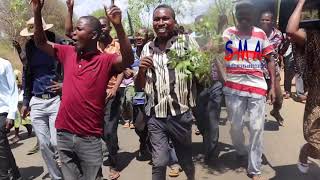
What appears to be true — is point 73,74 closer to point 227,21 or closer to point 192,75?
point 192,75

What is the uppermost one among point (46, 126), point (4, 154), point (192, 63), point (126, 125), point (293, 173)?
point (192, 63)

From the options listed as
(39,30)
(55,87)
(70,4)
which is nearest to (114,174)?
(55,87)

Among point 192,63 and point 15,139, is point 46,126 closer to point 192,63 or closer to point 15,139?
point 192,63

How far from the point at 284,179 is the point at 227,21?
1.93 m

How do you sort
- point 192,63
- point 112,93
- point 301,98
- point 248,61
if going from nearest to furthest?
point 192,63 < point 248,61 < point 112,93 < point 301,98

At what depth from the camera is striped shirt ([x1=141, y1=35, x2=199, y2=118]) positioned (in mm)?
4180

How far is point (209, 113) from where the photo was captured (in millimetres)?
6098

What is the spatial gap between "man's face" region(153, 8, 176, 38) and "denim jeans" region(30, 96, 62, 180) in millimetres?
1662

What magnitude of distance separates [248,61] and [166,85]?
1306 millimetres

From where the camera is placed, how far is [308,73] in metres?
4.40

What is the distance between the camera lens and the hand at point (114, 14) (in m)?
3.17

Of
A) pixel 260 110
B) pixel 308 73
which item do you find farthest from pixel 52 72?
pixel 308 73

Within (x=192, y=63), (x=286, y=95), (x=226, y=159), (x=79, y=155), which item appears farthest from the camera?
(x=286, y=95)

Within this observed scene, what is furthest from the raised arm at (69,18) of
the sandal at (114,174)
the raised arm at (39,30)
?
the sandal at (114,174)
